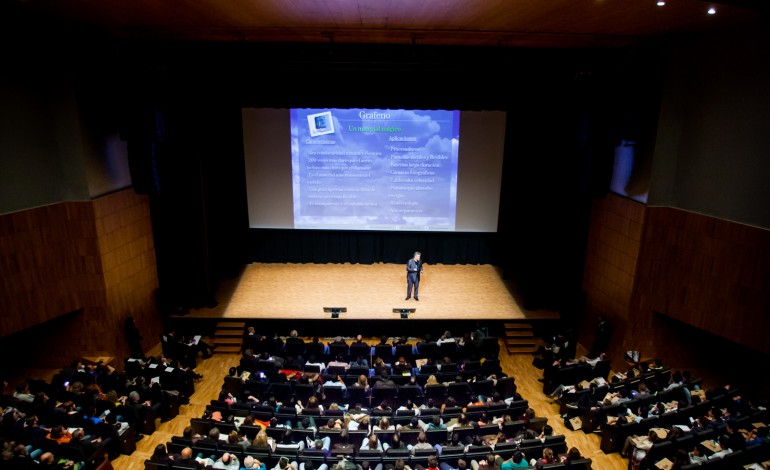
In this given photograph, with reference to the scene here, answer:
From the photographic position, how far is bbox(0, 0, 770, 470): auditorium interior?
784 cm

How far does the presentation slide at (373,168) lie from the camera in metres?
13.9

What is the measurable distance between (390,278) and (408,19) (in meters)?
7.91

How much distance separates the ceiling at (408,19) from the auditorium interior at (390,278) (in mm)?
97

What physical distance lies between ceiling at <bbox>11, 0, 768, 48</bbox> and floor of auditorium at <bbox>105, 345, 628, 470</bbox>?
697 centimetres

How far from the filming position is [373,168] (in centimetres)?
1410

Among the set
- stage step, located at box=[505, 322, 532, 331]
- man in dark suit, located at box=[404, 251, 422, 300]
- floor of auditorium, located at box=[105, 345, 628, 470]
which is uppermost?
man in dark suit, located at box=[404, 251, 422, 300]

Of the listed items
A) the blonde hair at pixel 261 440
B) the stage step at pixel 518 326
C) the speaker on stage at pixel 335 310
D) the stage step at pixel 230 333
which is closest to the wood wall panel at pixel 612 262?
the stage step at pixel 518 326

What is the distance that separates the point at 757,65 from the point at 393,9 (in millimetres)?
6352

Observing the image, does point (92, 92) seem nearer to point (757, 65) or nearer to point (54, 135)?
point (54, 135)

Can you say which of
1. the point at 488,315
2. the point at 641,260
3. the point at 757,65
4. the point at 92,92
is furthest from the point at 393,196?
the point at 757,65

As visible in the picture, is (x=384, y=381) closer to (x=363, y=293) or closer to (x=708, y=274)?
(x=363, y=293)

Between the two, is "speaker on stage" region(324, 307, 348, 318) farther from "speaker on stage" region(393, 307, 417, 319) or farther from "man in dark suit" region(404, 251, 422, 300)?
"man in dark suit" region(404, 251, 422, 300)

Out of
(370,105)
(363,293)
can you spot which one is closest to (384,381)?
(363,293)

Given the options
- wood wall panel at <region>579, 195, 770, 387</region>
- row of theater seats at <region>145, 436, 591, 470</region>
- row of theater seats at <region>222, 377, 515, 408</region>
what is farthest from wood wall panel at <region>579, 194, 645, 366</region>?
row of theater seats at <region>145, 436, 591, 470</region>
